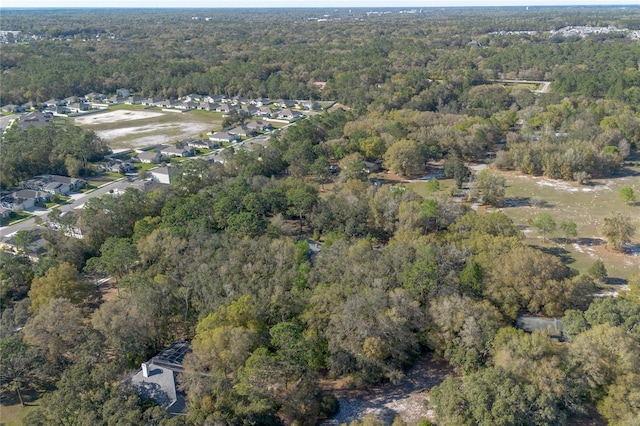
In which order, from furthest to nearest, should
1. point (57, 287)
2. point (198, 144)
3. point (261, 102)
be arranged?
point (261, 102) < point (198, 144) < point (57, 287)

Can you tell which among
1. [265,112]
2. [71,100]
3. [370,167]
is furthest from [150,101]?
[370,167]

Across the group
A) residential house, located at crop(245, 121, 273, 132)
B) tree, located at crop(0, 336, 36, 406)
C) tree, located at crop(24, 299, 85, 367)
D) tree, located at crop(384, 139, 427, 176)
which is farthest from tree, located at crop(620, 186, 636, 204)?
tree, located at crop(0, 336, 36, 406)

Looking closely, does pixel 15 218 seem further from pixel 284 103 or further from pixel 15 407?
pixel 284 103

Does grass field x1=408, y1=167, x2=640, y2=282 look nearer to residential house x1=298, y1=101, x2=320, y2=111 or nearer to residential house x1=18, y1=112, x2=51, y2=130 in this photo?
residential house x1=298, y1=101, x2=320, y2=111

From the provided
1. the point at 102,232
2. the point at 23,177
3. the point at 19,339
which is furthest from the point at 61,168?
the point at 19,339

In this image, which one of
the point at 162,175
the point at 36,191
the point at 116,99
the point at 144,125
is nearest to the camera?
the point at 36,191

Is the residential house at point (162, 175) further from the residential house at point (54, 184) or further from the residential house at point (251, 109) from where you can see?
the residential house at point (251, 109)

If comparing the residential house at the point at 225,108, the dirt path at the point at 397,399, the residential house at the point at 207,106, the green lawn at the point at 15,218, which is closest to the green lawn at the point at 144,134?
the residential house at the point at 225,108
